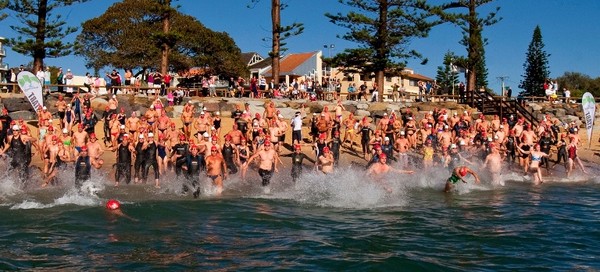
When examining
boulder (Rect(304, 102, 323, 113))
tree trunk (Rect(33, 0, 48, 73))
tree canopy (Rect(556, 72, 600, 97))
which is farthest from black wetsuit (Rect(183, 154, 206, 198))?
tree canopy (Rect(556, 72, 600, 97))

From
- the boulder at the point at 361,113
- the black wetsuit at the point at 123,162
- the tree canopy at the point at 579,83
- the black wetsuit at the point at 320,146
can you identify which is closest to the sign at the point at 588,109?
the boulder at the point at 361,113

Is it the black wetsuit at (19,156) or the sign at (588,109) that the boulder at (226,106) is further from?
the sign at (588,109)

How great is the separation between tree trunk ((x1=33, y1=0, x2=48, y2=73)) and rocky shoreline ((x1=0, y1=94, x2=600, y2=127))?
3667 mm

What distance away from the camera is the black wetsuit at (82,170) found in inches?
576

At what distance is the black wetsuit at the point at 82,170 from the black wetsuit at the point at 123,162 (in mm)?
1173

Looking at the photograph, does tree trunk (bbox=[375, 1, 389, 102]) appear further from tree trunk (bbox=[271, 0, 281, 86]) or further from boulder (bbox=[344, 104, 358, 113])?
tree trunk (bbox=[271, 0, 281, 86])

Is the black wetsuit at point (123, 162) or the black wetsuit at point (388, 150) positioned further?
the black wetsuit at point (388, 150)

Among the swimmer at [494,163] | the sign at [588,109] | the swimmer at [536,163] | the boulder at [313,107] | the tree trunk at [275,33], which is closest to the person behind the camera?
the swimmer at [494,163]

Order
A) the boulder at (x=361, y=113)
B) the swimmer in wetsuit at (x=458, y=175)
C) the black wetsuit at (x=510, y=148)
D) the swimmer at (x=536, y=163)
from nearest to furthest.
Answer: the swimmer in wetsuit at (x=458, y=175) < the swimmer at (x=536, y=163) < the black wetsuit at (x=510, y=148) < the boulder at (x=361, y=113)

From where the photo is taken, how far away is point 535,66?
2175 inches

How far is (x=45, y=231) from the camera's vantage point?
1137 cm

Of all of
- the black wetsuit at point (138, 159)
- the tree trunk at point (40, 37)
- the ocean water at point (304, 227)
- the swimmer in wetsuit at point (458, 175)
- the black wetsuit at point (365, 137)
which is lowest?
the ocean water at point (304, 227)

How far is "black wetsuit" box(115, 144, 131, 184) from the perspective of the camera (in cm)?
1580

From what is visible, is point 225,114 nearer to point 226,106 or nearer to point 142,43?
point 226,106
